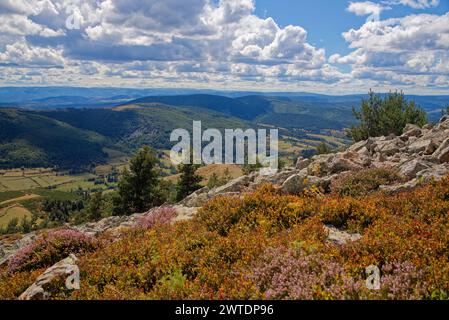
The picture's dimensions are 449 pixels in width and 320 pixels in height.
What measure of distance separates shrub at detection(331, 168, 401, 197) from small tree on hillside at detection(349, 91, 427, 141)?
3504 centimetres

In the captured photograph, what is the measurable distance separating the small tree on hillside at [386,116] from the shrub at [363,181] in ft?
115

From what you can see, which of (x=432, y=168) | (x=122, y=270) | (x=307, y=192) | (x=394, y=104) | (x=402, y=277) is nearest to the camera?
(x=402, y=277)

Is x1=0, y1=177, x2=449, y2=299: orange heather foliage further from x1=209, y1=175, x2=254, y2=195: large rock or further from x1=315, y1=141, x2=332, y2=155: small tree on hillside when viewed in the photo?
x1=315, y1=141, x2=332, y2=155: small tree on hillside

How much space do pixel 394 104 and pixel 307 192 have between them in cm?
4552

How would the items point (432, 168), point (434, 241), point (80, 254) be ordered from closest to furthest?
point (434, 241) < point (80, 254) < point (432, 168)

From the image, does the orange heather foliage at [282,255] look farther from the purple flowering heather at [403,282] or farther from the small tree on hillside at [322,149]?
the small tree on hillside at [322,149]

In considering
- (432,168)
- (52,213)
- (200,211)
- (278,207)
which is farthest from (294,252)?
(52,213)

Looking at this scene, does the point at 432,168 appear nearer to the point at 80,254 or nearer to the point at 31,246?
the point at 80,254

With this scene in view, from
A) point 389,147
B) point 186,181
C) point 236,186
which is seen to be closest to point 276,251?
point 236,186

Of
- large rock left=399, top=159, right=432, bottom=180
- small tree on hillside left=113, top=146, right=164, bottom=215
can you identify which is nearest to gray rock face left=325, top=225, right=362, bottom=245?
large rock left=399, top=159, right=432, bottom=180

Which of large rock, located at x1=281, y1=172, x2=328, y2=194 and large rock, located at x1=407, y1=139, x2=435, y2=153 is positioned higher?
large rock, located at x1=407, y1=139, x2=435, y2=153

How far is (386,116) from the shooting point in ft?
162

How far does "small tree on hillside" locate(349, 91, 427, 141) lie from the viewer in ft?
158
